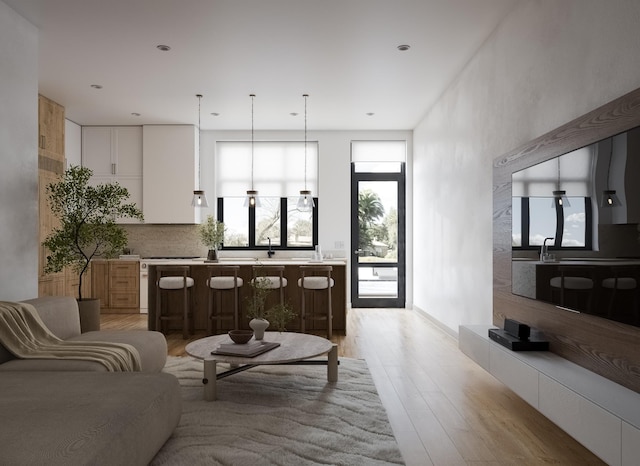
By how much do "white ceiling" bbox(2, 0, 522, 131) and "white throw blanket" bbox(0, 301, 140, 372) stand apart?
2.57 metres

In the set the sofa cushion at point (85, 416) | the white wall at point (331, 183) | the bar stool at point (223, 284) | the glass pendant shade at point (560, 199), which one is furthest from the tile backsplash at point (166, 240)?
the glass pendant shade at point (560, 199)

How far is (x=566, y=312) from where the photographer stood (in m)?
3.27

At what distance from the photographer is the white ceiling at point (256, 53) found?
4.35m

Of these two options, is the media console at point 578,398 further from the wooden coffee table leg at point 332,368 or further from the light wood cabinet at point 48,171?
the light wood cabinet at point 48,171

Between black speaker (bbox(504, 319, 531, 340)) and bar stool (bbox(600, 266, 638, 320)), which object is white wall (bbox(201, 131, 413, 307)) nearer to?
black speaker (bbox(504, 319, 531, 340))

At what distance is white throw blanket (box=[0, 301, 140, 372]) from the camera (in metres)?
3.27

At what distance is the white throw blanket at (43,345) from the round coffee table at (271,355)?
495 mm

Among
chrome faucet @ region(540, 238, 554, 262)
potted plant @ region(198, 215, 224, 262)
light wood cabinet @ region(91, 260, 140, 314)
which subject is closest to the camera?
chrome faucet @ region(540, 238, 554, 262)

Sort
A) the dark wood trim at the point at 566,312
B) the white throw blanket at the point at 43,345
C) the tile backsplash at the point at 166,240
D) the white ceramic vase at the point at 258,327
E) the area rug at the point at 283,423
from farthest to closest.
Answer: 1. the tile backsplash at the point at 166,240
2. the white ceramic vase at the point at 258,327
3. the white throw blanket at the point at 43,345
4. the area rug at the point at 283,423
5. the dark wood trim at the point at 566,312

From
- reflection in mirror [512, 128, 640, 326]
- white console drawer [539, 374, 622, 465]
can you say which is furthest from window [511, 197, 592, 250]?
white console drawer [539, 374, 622, 465]

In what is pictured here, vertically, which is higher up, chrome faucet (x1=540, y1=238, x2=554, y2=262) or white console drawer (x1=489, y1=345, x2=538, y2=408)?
chrome faucet (x1=540, y1=238, x2=554, y2=262)

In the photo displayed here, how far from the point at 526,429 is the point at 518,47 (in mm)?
2957

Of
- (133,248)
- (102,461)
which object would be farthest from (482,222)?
(133,248)

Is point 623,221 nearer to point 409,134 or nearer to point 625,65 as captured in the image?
point 625,65
